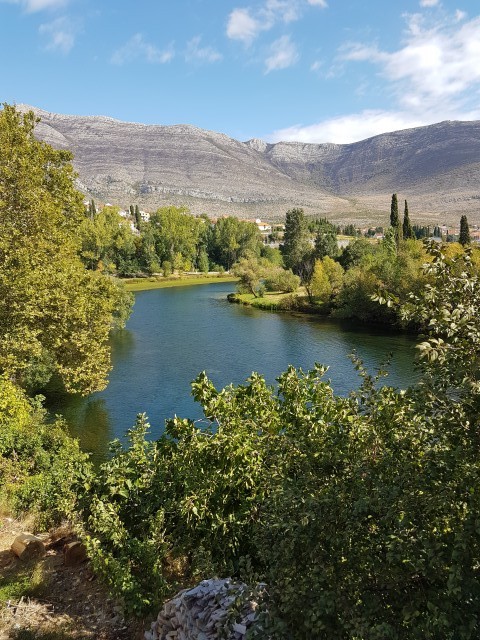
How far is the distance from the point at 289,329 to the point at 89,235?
51.8m

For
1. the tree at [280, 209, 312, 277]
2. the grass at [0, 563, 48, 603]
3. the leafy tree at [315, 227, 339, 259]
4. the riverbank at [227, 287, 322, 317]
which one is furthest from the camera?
the tree at [280, 209, 312, 277]

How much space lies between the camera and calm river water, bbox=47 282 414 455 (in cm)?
2406

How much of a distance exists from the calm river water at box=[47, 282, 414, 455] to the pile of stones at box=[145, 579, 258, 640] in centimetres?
793

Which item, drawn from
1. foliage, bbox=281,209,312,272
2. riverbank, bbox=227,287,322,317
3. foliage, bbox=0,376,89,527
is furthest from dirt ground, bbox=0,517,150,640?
foliage, bbox=281,209,312,272

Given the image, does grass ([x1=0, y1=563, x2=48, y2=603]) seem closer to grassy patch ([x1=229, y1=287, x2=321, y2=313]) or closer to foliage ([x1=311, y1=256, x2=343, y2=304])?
foliage ([x1=311, y1=256, x2=343, y2=304])

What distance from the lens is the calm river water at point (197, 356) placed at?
2406cm

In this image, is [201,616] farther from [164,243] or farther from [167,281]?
[164,243]

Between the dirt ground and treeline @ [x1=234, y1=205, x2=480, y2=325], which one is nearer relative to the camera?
the dirt ground

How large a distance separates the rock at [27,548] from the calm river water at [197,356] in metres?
8.96

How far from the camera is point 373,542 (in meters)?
4.42

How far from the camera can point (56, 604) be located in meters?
8.38

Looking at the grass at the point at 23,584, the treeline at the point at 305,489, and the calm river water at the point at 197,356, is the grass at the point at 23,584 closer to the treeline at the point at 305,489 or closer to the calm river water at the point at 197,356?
the treeline at the point at 305,489

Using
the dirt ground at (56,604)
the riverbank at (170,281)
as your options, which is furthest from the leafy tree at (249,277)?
the dirt ground at (56,604)

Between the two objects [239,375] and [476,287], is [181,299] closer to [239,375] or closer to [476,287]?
[239,375]
